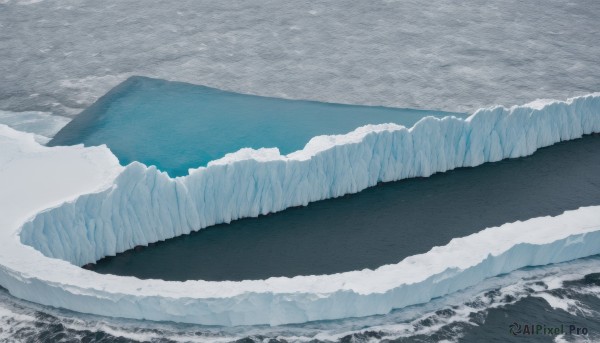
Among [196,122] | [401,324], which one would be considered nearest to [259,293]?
[401,324]

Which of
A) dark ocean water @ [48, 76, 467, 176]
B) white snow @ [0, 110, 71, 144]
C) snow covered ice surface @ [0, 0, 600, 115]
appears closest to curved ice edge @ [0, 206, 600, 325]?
dark ocean water @ [48, 76, 467, 176]

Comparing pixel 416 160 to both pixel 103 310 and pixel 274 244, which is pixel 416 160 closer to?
pixel 274 244

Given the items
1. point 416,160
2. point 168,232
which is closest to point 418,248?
point 416,160

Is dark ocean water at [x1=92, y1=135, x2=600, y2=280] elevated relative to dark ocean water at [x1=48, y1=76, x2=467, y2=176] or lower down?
lower down

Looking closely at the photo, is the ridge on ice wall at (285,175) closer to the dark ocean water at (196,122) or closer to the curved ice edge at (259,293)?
the dark ocean water at (196,122)

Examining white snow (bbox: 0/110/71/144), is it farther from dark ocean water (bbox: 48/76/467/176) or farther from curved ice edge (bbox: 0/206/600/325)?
curved ice edge (bbox: 0/206/600/325)

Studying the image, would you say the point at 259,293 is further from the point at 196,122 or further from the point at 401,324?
the point at 196,122
